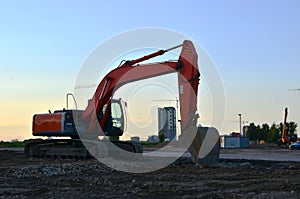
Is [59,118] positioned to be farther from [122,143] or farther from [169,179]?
[169,179]

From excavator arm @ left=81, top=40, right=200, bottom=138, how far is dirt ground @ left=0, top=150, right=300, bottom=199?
255cm

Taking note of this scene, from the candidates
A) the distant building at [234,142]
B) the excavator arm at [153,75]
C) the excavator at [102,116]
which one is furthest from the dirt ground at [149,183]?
the distant building at [234,142]

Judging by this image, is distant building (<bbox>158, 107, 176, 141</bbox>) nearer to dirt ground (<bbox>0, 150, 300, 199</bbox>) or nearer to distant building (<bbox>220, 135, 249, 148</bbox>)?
dirt ground (<bbox>0, 150, 300, 199</bbox>)

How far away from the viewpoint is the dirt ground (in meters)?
14.6

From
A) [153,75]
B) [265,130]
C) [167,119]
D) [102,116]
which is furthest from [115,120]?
[265,130]

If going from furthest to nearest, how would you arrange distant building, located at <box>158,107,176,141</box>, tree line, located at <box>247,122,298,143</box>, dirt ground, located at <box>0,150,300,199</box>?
1. tree line, located at <box>247,122,298,143</box>
2. distant building, located at <box>158,107,176,141</box>
3. dirt ground, located at <box>0,150,300,199</box>

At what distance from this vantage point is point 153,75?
27.1 m

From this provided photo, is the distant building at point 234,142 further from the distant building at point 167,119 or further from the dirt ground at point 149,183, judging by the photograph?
the dirt ground at point 149,183

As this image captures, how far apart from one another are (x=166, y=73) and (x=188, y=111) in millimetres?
3795

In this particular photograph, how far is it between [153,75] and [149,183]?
1066 centimetres

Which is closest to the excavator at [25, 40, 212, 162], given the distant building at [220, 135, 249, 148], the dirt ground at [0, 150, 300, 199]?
the dirt ground at [0, 150, 300, 199]

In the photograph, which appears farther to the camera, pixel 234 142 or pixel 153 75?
pixel 234 142

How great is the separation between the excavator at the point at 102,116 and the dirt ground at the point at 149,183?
16.8 ft

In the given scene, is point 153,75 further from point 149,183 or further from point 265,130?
point 265,130
